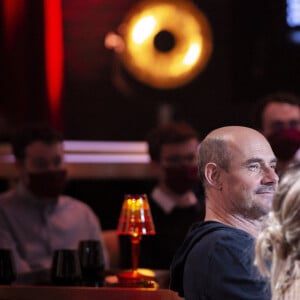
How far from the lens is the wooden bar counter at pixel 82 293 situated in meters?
3.18

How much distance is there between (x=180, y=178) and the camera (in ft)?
16.4

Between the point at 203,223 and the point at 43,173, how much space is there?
218 cm

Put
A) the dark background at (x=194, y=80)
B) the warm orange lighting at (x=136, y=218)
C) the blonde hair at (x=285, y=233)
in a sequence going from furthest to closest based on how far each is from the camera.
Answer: the dark background at (x=194, y=80) < the warm orange lighting at (x=136, y=218) < the blonde hair at (x=285, y=233)

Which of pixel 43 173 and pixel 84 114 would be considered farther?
pixel 84 114

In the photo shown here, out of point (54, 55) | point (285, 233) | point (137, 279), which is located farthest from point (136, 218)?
point (54, 55)

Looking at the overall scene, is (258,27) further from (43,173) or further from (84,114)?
(43,173)

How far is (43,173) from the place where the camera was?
194 inches

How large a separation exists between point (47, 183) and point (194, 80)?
2288mm

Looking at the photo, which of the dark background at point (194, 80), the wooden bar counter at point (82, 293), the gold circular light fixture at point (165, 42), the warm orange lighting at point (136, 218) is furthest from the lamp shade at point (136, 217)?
the gold circular light fixture at point (165, 42)

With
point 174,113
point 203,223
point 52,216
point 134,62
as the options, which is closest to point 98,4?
point 134,62

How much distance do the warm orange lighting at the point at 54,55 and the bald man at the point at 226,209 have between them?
3.48 m

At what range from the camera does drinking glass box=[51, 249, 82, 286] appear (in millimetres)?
3781

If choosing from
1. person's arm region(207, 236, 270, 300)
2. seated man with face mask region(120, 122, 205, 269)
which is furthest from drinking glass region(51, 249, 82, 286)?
person's arm region(207, 236, 270, 300)

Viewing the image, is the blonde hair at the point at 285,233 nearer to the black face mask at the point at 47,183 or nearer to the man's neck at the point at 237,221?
the man's neck at the point at 237,221
